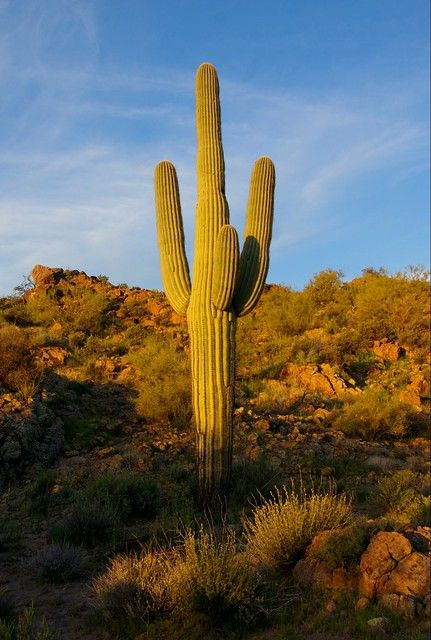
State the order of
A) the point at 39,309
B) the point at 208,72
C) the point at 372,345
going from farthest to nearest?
the point at 39,309 → the point at 372,345 → the point at 208,72

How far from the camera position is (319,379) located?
51.9 ft

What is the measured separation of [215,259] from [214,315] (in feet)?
2.55

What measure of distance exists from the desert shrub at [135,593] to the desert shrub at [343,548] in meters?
1.41

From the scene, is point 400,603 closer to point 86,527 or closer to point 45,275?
point 86,527

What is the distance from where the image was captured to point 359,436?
12.7 m

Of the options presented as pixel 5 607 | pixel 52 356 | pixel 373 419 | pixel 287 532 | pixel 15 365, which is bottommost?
pixel 5 607

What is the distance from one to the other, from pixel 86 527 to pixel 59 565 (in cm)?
103

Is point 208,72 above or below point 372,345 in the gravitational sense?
above

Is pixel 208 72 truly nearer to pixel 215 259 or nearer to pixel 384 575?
pixel 215 259

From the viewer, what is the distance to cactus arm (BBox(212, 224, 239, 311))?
8.01 metres

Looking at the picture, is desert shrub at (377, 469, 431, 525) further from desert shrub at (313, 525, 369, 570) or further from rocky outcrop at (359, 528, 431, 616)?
rocky outcrop at (359, 528, 431, 616)

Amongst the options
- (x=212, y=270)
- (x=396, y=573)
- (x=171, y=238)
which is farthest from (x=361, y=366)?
(x=396, y=573)

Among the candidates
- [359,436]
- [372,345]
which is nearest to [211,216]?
[359,436]

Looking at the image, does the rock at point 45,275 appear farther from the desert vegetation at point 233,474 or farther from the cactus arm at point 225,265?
the cactus arm at point 225,265
